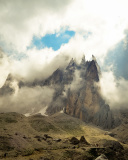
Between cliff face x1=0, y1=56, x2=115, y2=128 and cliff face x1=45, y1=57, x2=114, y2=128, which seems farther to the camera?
cliff face x1=0, y1=56, x2=115, y2=128

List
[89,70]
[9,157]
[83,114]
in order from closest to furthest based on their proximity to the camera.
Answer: [9,157], [83,114], [89,70]

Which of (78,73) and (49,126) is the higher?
(78,73)

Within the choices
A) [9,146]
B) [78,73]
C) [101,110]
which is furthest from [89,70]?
[9,146]

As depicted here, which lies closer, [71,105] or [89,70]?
[71,105]

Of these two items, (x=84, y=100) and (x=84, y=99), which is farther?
(x=84, y=99)

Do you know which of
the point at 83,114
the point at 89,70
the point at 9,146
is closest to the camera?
the point at 9,146

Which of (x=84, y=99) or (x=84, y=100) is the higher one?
(x=84, y=99)

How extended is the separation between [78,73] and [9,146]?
529ft

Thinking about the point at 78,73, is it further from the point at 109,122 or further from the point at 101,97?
the point at 109,122

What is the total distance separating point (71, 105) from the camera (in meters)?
165

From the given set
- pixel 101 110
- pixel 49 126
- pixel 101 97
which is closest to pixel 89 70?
pixel 101 97

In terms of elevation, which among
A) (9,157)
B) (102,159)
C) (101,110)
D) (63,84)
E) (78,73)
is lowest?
(9,157)

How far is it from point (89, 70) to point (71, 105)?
175 feet

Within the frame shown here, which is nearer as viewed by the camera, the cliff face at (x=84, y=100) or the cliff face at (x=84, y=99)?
the cliff face at (x=84, y=100)
